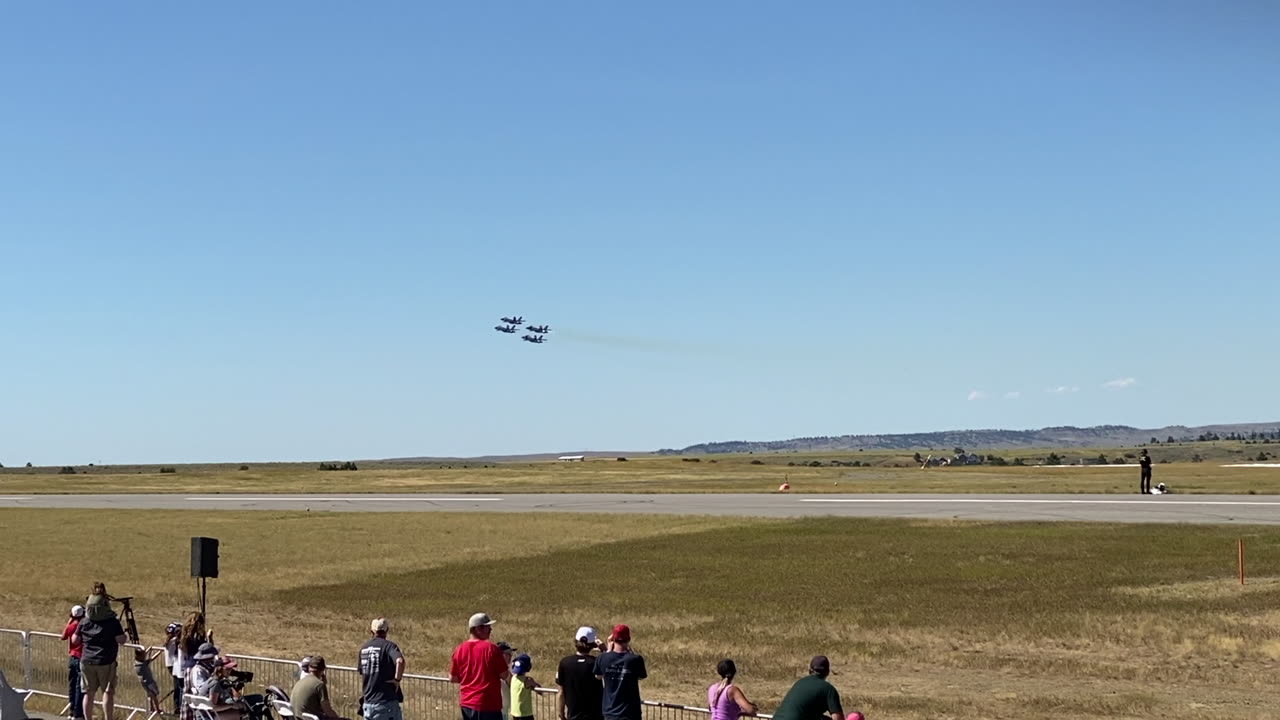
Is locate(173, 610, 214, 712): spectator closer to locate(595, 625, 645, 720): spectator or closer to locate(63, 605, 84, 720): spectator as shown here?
locate(63, 605, 84, 720): spectator

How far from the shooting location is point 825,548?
41250mm

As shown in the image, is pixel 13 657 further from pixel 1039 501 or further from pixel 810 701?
pixel 1039 501

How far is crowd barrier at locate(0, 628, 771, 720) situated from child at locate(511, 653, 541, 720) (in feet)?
12.4

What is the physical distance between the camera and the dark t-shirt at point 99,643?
55.6ft

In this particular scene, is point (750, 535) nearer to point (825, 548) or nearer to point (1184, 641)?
point (825, 548)

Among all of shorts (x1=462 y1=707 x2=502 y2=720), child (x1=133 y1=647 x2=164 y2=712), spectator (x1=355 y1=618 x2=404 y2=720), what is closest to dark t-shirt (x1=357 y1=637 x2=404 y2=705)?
spectator (x1=355 y1=618 x2=404 y2=720)

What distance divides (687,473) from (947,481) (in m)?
30.3

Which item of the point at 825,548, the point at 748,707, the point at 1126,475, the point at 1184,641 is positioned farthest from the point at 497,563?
the point at 1126,475

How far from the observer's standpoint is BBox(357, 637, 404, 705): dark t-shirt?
1350cm

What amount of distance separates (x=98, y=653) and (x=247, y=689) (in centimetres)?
339

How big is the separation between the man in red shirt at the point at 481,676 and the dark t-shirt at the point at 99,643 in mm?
6513

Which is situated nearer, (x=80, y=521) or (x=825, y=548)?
(x=825, y=548)

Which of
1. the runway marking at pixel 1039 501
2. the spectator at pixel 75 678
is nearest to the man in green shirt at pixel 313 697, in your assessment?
the spectator at pixel 75 678

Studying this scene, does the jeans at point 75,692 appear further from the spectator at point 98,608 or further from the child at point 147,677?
the spectator at point 98,608
